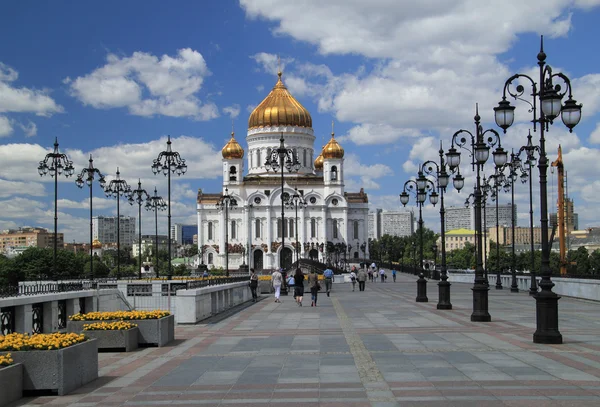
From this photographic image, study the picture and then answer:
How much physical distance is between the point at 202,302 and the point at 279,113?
342 ft

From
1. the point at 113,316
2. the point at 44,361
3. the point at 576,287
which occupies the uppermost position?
the point at 113,316


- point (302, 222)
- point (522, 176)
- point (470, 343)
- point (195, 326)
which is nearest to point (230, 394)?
point (470, 343)

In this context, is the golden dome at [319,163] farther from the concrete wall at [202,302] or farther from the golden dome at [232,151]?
the concrete wall at [202,302]

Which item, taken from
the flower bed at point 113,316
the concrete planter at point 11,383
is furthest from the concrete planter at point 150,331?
the concrete planter at point 11,383

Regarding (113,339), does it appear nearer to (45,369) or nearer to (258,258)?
(45,369)

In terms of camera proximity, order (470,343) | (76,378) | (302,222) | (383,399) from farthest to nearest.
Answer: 1. (302,222)
2. (470,343)
3. (76,378)
4. (383,399)

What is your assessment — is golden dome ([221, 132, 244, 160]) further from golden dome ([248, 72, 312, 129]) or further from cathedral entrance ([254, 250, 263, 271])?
cathedral entrance ([254, 250, 263, 271])

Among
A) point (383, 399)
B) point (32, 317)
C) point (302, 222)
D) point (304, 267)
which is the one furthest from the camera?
point (302, 222)

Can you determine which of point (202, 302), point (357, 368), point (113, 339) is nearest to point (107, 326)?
point (113, 339)

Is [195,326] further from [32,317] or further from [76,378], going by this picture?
[76,378]

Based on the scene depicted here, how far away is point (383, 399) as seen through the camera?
412 inches

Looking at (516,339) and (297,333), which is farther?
(297,333)

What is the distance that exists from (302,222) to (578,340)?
10627 centimetres

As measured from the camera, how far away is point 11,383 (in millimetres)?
10586
